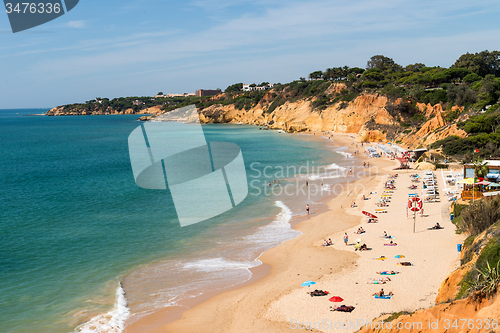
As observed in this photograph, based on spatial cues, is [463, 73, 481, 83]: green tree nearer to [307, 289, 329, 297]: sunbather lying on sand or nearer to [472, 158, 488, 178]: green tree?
[472, 158, 488, 178]: green tree

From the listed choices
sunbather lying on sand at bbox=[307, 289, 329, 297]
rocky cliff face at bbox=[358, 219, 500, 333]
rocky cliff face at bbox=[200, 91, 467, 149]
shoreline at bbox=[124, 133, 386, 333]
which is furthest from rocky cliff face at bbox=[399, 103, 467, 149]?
rocky cliff face at bbox=[358, 219, 500, 333]

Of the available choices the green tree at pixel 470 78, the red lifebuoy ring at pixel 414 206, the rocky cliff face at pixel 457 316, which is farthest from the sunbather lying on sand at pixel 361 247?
the green tree at pixel 470 78

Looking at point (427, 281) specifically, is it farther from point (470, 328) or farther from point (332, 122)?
point (332, 122)

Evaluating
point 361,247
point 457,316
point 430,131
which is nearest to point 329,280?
point 361,247

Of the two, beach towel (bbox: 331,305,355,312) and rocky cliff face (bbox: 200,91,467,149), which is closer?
beach towel (bbox: 331,305,355,312)

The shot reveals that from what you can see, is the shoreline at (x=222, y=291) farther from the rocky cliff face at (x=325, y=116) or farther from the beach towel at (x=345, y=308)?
the rocky cliff face at (x=325, y=116)

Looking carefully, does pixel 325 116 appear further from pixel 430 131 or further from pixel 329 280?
pixel 329 280

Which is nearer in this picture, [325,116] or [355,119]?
[355,119]
